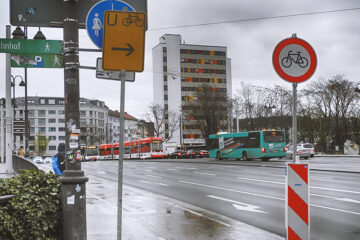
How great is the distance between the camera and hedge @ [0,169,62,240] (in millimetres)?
5137

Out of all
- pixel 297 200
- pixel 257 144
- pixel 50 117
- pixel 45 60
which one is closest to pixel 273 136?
pixel 257 144

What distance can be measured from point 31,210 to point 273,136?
1442 inches

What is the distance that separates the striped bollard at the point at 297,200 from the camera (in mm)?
5590

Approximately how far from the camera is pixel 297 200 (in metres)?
5.62

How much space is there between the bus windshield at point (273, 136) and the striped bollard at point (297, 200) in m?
35.0

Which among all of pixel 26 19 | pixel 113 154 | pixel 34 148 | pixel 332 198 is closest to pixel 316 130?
pixel 113 154

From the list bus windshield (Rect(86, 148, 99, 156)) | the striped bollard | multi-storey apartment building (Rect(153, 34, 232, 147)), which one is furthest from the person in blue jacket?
multi-storey apartment building (Rect(153, 34, 232, 147))

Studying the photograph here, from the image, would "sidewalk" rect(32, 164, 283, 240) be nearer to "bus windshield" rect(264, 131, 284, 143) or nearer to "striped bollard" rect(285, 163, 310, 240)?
"striped bollard" rect(285, 163, 310, 240)

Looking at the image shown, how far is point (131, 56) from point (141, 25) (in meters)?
0.36

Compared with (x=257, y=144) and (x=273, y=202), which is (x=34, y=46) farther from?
(x=257, y=144)

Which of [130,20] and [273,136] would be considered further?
[273,136]

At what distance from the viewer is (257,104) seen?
6806 centimetres

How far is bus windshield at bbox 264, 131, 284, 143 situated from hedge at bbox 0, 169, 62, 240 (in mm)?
35750

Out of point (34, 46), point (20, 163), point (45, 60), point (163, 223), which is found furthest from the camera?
point (20, 163)
